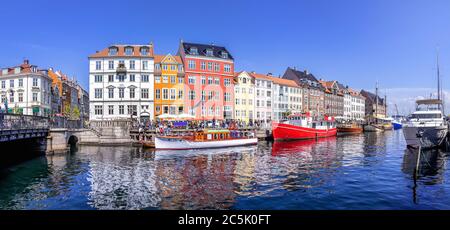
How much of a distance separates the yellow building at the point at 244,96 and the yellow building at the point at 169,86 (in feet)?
52.0

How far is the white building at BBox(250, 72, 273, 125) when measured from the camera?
83062mm

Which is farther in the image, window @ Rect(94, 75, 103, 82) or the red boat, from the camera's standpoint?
window @ Rect(94, 75, 103, 82)

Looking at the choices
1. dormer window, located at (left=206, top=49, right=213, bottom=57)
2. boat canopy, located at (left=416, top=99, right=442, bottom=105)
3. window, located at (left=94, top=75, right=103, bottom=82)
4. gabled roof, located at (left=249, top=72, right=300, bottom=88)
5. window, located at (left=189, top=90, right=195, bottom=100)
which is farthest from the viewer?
gabled roof, located at (left=249, top=72, right=300, bottom=88)

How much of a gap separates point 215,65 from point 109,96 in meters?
24.9

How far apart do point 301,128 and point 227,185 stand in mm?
44041

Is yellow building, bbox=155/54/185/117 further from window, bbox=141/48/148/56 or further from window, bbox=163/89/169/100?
window, bbox=141/48/148/56

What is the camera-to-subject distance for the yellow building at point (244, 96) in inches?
3073

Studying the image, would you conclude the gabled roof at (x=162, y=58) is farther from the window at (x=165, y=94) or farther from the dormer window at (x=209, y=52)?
the dormer window at (x=209, y=52)

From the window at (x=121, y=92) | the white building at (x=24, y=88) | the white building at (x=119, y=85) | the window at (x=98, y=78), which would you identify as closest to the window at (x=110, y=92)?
the white building at (x=119, y=85)

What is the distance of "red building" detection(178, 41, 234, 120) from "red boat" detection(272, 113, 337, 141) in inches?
668

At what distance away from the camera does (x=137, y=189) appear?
19.3 meters

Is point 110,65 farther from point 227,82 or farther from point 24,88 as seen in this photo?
point 227,82


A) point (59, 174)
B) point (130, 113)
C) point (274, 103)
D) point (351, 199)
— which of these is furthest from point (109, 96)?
point (351, 199)

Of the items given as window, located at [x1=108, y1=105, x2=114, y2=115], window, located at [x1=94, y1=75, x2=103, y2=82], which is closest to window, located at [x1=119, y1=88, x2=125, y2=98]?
window, located at [x1=108, y1=105, x2=114, y2=115]
